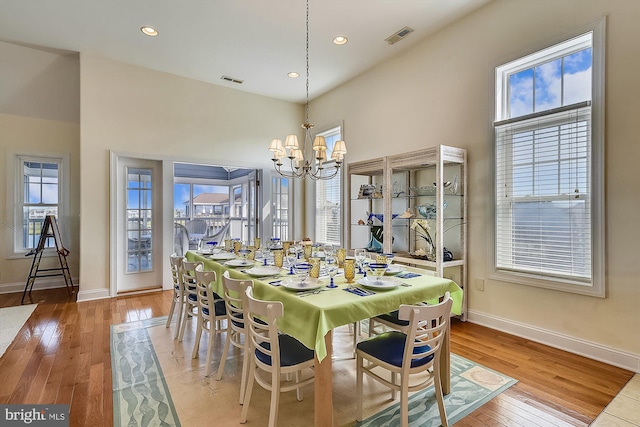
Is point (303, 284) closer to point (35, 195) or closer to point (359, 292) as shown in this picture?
point (359, 292)

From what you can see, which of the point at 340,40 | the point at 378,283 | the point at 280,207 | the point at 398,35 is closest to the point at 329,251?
the point at 378,283

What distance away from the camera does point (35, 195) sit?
5.28 meters

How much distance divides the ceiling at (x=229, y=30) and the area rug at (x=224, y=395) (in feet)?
11.8

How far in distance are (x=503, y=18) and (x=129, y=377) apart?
4855 millimetres

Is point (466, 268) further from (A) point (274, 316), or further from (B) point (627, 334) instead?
(A) point (274, 316)

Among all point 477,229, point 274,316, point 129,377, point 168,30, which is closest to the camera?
point 274,316

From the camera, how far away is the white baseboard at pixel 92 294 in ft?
15.0

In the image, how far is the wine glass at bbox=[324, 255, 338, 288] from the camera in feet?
7.23

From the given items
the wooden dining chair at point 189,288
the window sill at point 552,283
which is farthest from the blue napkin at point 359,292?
the window sill at point 552,283

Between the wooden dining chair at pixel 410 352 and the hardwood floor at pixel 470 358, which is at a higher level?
the wooden dining chair at pixel 410 352

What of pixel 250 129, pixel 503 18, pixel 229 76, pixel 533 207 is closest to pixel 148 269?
pixel 250 129

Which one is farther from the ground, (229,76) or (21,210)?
(229,76)

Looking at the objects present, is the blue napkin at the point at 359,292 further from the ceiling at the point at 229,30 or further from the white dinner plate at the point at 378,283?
the ceiling at the point at 229,30

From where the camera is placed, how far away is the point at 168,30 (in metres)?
3.94
